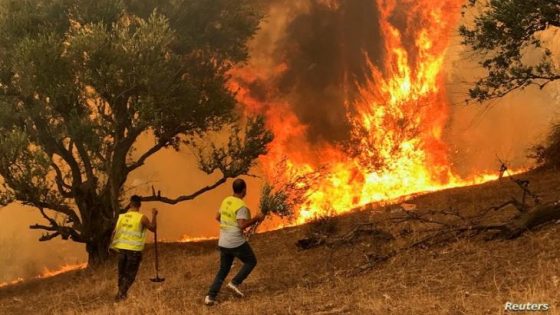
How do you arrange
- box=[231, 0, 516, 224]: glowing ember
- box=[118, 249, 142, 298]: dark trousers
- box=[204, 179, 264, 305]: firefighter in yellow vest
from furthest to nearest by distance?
box=[231, 0, 516, 224]: glowing ember < box=[118, 249, 142, 298]: dark trousers < box=[204, 179, 264, 305]: firefighter in yellow vest

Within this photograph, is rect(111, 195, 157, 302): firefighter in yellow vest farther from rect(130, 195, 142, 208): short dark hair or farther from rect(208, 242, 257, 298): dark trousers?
rect(208, 242, 257, 298): dark trousers

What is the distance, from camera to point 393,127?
95.1 feet

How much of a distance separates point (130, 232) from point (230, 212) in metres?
2.76

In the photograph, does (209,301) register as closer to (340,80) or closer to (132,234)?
(132,234)

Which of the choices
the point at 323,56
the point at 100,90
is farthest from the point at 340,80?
the point at 100,90

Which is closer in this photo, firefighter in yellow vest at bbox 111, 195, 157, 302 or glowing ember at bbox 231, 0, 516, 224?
firefighter in yellow vest at bbox 111, 195, 157, 302

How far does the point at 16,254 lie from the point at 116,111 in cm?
3116

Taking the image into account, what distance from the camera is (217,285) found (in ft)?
33.2

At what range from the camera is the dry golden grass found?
796 cm

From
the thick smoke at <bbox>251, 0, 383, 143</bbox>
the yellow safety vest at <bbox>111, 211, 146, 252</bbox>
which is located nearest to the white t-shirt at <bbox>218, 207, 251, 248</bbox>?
the yellow safety vest at <bbox>111, 211, 146, 252</bbox>

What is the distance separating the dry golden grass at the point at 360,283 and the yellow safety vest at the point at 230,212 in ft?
4.69

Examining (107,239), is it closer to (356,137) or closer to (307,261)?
(307,261)

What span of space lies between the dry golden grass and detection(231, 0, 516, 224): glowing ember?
423 inches

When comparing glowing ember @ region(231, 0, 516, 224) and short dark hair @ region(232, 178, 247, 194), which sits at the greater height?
glowing ember @ region(231, 0, 516, 224)
